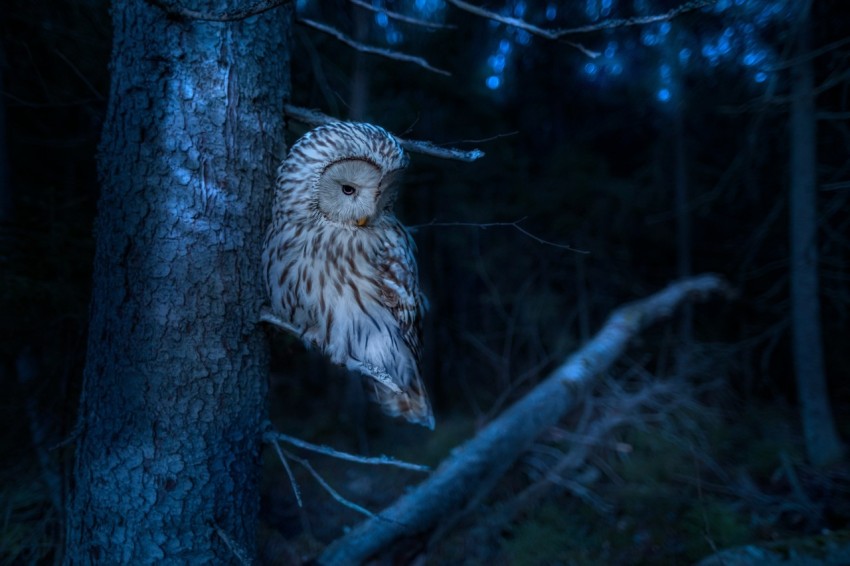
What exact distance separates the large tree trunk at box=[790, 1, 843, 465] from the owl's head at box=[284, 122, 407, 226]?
506 cm

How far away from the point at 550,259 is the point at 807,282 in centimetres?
394

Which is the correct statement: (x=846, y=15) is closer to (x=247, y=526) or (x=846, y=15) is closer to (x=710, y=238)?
(x=710, y=238)

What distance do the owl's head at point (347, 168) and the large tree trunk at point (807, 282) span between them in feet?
16.6

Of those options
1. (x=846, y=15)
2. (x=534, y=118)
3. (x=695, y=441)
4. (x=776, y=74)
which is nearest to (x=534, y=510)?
(x=695, y=441)

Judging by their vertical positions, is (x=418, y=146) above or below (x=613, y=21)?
below

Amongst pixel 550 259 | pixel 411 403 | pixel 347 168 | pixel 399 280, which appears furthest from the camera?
pixel 550 259

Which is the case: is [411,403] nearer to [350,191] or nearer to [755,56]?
[350,191]

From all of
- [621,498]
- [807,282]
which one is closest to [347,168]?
[621,498]

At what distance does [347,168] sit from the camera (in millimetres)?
2299

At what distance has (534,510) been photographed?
5277 millimetres

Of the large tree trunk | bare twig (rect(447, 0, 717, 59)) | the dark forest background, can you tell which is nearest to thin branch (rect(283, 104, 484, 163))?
the dark forest background

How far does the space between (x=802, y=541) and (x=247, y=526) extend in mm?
3372

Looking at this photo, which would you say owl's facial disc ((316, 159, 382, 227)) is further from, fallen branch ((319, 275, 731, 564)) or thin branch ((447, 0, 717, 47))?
fallen branch ((319, 275, 731, 564))

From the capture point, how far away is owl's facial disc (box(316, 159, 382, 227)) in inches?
90.6
